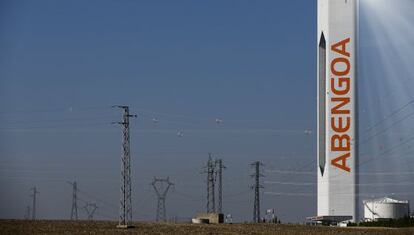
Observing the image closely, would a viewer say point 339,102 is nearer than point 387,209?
Yes

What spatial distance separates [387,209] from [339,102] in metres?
21.3

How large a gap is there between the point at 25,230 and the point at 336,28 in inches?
2995

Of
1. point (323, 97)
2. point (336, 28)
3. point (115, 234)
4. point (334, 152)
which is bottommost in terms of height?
point (115, 234)

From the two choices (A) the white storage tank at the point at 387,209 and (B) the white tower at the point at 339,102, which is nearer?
(B) the white tower at the point at 339,102

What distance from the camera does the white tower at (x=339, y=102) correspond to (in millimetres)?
143875

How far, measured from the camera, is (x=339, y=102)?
474ft

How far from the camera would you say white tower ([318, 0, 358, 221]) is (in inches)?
5664

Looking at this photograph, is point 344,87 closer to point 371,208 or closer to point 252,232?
point 371,208

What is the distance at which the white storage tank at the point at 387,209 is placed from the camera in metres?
151

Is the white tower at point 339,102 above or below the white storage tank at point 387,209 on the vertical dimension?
above

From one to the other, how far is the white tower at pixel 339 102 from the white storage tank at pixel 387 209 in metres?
5.93

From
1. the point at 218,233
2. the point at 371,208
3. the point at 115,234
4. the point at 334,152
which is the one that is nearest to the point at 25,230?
the point at 115,234

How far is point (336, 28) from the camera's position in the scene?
473 feet

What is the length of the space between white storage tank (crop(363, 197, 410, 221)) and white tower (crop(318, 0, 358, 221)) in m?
5.93
